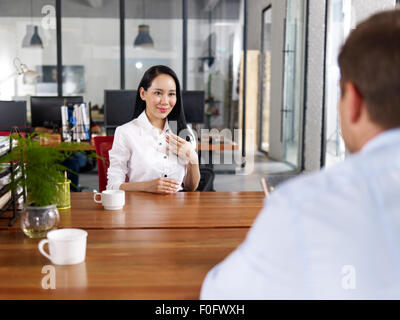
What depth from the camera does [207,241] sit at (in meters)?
1.46

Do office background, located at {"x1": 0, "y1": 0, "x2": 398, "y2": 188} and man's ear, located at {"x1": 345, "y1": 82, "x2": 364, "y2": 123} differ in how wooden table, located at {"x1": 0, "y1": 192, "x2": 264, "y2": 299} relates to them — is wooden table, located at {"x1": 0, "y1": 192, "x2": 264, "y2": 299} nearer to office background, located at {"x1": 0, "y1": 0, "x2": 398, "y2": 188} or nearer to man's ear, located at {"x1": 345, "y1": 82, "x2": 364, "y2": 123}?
man's ear, located at {"x1": 345, "y1": 82, "x2": 364, "y2": 123}

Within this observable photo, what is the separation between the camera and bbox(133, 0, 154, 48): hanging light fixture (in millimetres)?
7828

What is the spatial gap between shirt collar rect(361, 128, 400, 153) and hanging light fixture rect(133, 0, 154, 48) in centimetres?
754

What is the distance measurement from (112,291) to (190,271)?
22cm

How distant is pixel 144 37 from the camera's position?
786 centimetres

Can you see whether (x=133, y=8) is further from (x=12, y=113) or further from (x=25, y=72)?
(x=12, y=113)

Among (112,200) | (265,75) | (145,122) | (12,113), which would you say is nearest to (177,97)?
(145,122)

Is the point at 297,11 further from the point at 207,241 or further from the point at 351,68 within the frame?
the point at 351,68

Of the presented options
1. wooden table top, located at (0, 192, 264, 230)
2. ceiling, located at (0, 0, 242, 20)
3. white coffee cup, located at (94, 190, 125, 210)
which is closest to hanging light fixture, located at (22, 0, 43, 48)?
ceiling, located at (0, 0, 242, 20)

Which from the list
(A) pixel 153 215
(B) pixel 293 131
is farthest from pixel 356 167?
(B) pixel 293 131

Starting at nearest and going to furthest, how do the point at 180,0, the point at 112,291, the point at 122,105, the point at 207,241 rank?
the point at 112,291
the point at 207,241
the point at 122,105
the point at 180,0

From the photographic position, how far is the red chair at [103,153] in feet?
8.81

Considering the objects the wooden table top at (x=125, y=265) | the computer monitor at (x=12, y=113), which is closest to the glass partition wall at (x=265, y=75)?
the computer monitor at (x=12, y=113)

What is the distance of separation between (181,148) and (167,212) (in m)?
0.66
